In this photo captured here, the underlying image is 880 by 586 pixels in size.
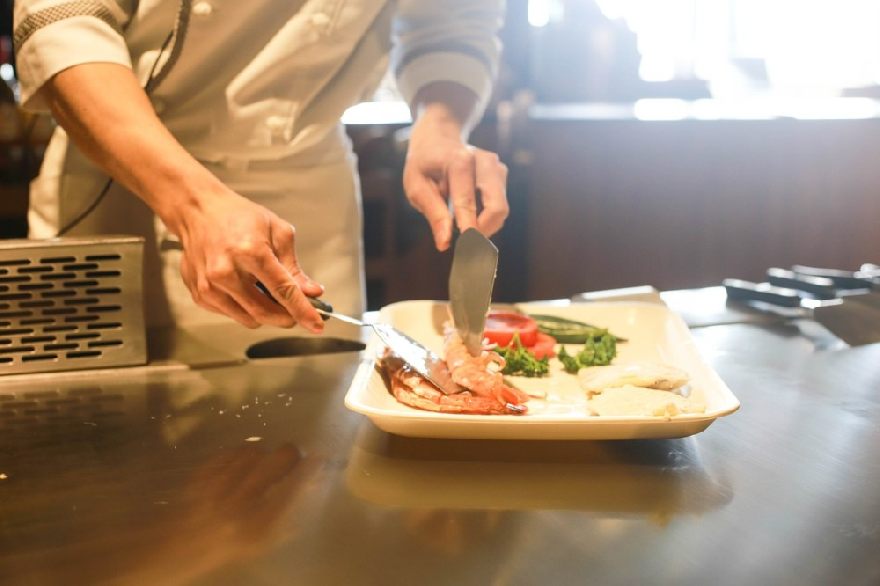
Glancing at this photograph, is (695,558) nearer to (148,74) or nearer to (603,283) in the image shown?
(148,74)

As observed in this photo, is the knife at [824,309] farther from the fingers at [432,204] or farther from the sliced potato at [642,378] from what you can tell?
the fingers at [432,204]

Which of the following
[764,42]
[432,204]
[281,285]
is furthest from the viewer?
[764,42]

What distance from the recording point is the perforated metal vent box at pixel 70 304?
1.06 m

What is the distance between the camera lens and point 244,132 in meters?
1.39

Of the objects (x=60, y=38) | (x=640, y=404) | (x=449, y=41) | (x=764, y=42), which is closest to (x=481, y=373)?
(x=640, y=404)

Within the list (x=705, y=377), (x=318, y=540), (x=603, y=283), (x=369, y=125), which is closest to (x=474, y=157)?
(x=705, y=377)

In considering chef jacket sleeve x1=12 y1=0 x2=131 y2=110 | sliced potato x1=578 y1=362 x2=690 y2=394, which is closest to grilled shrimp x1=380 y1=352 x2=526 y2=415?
sliced potato x1=578 y1=362 x2=690 y2=394

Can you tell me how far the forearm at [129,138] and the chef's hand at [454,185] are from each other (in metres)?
0.37

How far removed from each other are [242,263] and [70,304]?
1.03 feet

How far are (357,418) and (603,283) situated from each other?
2.80 m

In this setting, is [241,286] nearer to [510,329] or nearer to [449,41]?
[510,329]

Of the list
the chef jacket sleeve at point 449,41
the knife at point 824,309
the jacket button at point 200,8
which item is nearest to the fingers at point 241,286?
the jacket button at point 200,8

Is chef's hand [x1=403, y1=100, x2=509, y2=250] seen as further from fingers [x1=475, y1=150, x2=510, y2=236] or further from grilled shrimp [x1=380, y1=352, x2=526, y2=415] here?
grilled shrimp [x1=380, y1=352, x2=526, y2=415]

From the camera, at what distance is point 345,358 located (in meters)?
1.17
